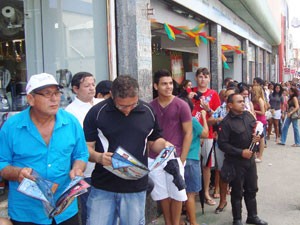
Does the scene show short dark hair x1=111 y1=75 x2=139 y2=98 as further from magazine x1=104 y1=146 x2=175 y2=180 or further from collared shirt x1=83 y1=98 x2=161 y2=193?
magazine x1=104 y1=146 x2=175 y2=180

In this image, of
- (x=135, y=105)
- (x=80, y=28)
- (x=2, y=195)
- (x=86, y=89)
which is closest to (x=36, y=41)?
(x=80, y=28)

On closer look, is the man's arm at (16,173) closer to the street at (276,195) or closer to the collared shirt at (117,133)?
the collared shirt at (117,133)

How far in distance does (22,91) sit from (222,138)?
2.50 metres

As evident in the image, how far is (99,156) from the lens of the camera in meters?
2.93

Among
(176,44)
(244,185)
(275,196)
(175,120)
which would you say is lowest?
(275,196)

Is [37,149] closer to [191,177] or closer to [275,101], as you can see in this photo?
[191,177]

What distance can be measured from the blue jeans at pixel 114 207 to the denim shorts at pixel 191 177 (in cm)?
144

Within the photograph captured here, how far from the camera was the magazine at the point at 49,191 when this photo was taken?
230 centimetres

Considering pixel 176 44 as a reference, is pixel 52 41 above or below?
below

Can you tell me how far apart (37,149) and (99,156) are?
0.58 m

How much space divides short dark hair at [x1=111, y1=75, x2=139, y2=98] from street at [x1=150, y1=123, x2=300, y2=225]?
2596 millimetres

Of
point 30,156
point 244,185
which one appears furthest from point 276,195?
point 30,156

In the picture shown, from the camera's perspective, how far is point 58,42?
16.0 ft

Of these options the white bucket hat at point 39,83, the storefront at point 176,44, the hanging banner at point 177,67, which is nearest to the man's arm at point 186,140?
the white bucket hat at point 39,83
